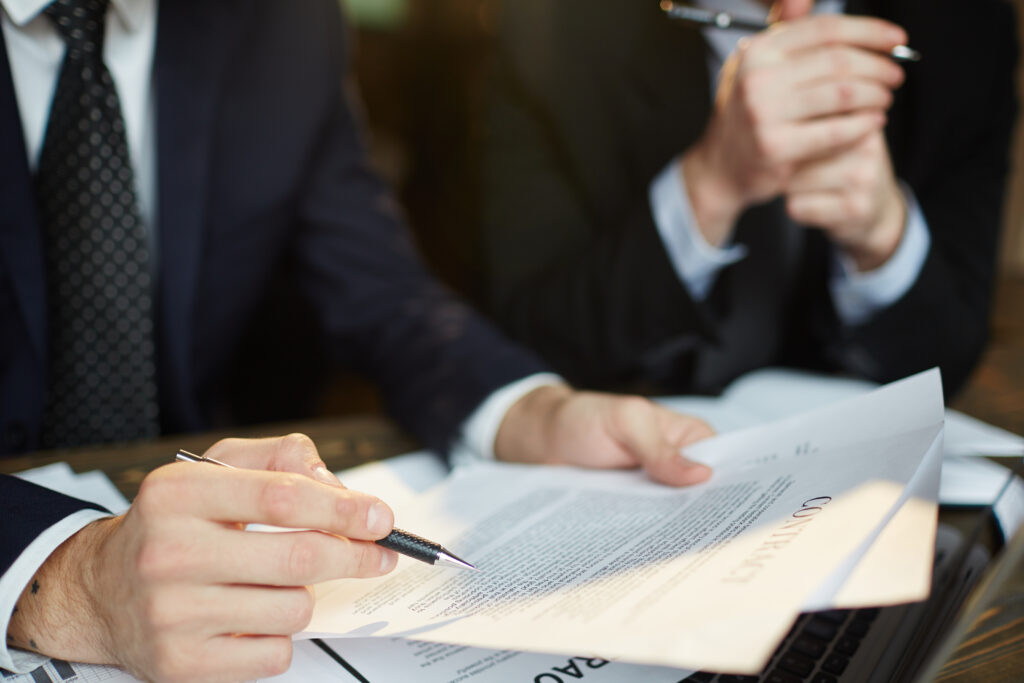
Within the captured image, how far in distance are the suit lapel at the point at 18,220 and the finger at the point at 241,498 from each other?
362 millimetres

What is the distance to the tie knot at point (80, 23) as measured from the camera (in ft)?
1.73

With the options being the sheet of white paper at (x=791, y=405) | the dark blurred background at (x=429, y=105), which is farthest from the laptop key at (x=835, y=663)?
the dark blurred background at (x=429, y=105)

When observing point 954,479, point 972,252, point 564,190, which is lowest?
point 954,479

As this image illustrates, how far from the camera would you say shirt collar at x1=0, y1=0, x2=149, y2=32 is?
489 mm

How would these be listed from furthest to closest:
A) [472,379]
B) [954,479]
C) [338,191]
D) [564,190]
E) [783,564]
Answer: [564,190] → [338,191] → [472,379] → [954,479] → [783,564]

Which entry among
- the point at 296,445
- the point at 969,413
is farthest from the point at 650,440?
the point at 969,413

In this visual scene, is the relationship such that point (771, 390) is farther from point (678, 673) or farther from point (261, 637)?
point (261, 637)

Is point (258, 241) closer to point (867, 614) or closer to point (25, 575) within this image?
point (25, 575)

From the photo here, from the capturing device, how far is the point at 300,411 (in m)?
1.30

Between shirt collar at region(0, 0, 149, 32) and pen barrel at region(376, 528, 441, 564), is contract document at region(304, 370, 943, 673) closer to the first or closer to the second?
pen barrel at region(376, 528, 441, 564)

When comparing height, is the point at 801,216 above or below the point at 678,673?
above

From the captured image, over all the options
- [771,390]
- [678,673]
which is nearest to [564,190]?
[771,390]

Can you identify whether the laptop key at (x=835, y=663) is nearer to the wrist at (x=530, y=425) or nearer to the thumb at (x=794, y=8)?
the wrist at (x=530, y=425)

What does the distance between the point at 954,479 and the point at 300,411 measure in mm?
1083
